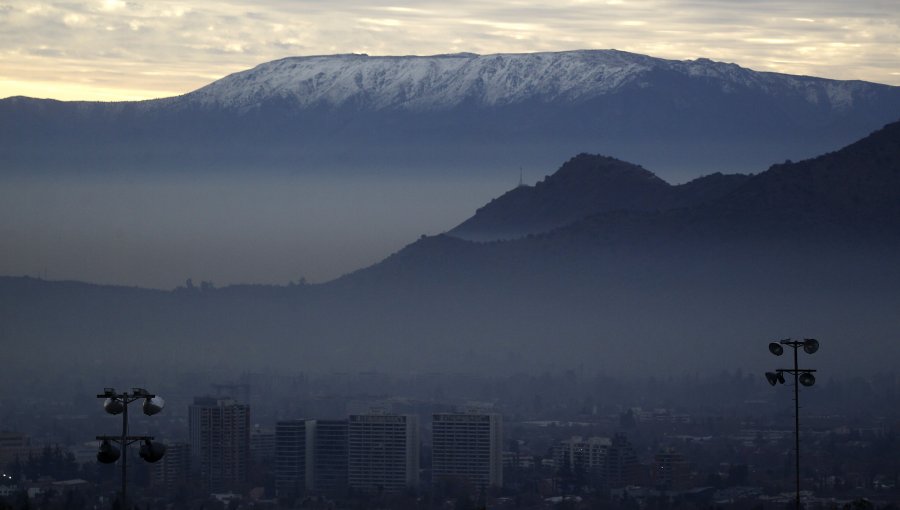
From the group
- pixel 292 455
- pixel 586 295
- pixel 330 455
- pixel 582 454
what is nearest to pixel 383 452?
pixel 330 455

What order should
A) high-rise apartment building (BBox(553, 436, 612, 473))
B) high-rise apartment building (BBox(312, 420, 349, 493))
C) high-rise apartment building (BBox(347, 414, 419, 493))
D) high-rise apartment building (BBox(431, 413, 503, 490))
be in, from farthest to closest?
high-rise apartment building (BBox(553, 436, 612, 473)), high-rise apartment building (BBox(431, 413, 503, 490)), high-rise apartment building (BBox(347, 414, 419, 493)), high-rise apartment building (BBox(312, 420, 349, 493))

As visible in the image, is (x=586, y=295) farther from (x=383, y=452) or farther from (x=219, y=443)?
(x=219, y=443)

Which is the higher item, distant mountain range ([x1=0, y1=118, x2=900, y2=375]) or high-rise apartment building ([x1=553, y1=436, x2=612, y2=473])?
distant mountain range ([x1=0, y1=118, x2=900, y2=375])

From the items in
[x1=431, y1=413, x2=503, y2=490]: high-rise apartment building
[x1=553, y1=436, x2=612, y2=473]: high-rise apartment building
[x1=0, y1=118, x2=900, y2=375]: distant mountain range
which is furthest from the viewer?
[x1=0, y1=118, x2=900, y2=375]: distant mountain range

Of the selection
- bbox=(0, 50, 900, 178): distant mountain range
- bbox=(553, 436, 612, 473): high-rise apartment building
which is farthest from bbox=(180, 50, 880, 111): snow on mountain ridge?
bbox=(553, 436, 612, 473): high-rise apartment building

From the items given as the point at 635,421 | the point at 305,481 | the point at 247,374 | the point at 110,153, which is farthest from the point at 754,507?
the point at 110,153

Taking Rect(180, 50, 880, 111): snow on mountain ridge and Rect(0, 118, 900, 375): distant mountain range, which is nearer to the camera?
Rect(0, 118, 900, 375): distant mountain range

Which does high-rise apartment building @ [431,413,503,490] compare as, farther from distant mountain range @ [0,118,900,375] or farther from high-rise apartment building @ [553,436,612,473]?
distant mountain range @ [0,118,900,375]

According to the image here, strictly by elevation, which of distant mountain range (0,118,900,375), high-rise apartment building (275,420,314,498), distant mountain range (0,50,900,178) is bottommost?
high-rise apartment building (275,420,314,498)
